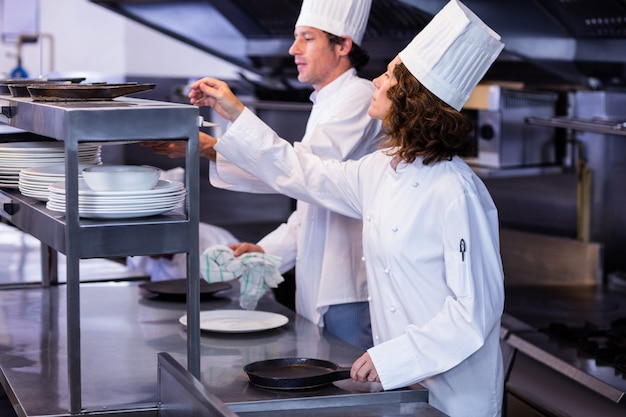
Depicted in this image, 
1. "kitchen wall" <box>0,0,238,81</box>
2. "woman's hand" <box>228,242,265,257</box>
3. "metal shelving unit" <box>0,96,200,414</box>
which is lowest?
"woman's hand" <box>228,242,265,257</box>

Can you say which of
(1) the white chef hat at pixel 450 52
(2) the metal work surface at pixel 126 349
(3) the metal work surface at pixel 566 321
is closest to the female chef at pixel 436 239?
(1) the white chef hat at pixel 450 52

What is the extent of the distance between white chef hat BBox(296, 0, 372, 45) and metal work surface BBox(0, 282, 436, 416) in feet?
2.62

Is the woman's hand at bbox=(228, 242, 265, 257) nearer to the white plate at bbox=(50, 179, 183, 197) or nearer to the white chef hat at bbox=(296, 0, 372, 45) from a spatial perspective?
the white chef hat at bbox=(296, 0, 372, 45)

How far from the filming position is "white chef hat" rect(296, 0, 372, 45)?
2.73m

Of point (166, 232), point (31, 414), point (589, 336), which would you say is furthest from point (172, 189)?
point (589, 336)

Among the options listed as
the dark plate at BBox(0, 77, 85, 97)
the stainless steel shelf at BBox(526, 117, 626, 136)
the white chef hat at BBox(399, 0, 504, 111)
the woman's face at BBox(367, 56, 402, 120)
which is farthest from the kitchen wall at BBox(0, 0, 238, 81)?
the white chef hat at BBox(399, 0, 504, 111)

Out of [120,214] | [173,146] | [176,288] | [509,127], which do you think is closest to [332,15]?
[173,146]

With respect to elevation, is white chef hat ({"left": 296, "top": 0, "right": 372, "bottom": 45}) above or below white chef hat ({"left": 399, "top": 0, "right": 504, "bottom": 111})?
above

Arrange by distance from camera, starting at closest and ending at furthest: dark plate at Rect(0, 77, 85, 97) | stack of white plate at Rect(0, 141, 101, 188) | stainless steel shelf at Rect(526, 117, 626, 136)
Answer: stack of white plate at Rect(0, 141, 101, 188) < dark plate at Rect(0, 77, 85, 97) < stainless steel shelf at Rect(526, 117, 626, 136)

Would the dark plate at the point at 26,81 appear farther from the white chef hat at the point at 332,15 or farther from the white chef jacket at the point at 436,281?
the white chef hat at the point at 332,15

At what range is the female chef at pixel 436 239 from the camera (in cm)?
199

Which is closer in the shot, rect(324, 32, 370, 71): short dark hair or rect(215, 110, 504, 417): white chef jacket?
rect(215, 110, 504, 417): white chef jacket

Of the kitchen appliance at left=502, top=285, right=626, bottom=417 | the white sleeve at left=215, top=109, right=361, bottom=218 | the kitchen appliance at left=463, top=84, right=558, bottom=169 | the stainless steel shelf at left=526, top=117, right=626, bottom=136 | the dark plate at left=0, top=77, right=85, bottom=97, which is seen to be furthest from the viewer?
the kitchen appliance at left=463, top=84, right=558, bottom=169

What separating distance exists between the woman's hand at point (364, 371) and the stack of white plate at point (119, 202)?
1.65 ft
